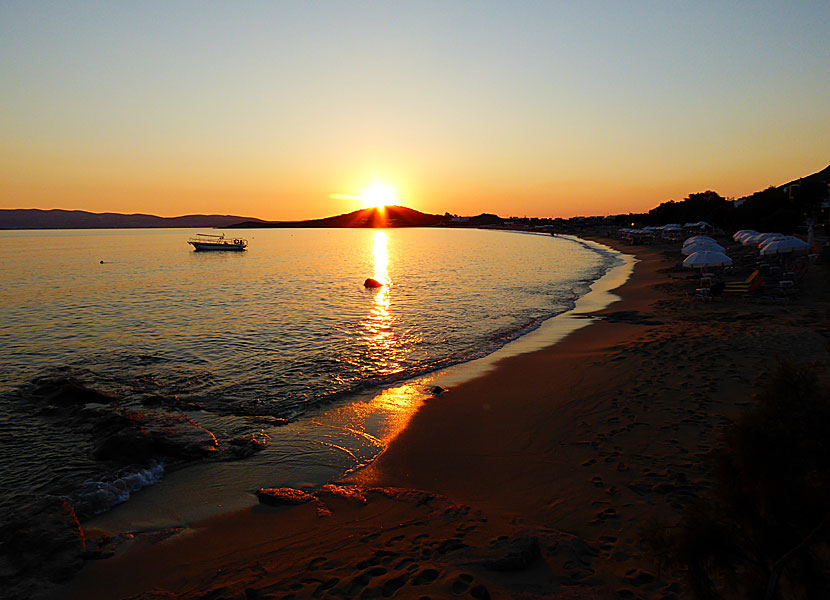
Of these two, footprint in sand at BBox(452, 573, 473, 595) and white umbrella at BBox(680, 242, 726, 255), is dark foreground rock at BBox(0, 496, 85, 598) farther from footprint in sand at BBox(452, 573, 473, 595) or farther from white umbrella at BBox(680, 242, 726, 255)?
white umbrella at BBox(680, 242, 726, 255)

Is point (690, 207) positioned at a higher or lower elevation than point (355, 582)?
higher

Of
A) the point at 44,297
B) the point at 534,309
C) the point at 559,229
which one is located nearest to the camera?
the point at 534,309

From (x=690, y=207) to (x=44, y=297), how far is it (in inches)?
3916

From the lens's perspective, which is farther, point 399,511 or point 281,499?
point 281,499

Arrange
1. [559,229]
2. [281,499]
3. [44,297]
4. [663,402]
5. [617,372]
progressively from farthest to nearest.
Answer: [559,229]
[44,297]
[617,372]
[663,402]
[281,499]

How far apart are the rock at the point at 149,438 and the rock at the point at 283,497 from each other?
2.46 meters

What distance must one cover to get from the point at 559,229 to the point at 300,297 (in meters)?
174

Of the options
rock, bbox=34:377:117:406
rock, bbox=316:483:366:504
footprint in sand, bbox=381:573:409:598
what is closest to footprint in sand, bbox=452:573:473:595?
footprint in sand, bbox=381:573:409:598

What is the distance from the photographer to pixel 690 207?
8994 centimetres

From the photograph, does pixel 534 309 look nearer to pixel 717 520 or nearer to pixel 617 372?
pixel 617 372

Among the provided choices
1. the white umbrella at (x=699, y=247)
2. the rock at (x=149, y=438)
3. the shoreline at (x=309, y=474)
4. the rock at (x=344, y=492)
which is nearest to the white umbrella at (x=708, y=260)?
the white umbrella at (x=699, y=247)


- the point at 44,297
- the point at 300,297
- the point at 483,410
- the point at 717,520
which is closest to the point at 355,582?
the point at 717,520

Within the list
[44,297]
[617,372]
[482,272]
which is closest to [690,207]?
[482,272]

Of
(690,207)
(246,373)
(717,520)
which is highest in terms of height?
(690,207)
